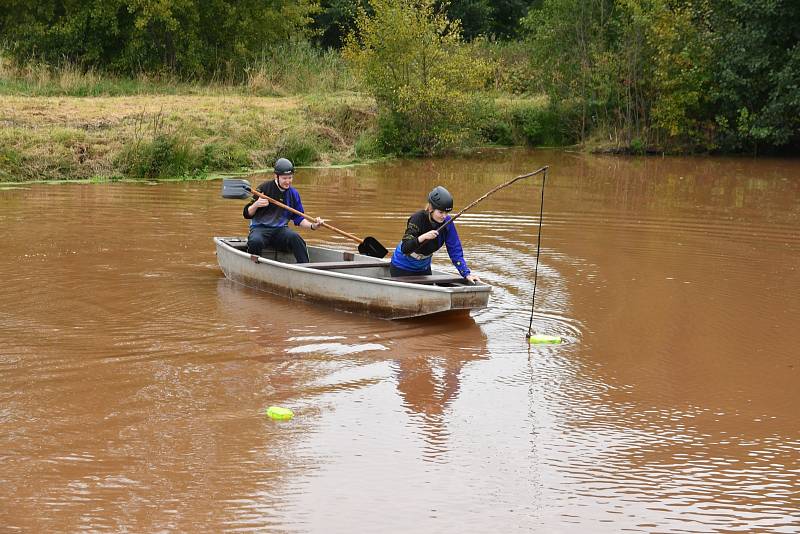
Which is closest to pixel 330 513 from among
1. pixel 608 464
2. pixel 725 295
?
pixel 608 464

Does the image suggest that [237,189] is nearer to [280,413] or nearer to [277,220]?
[277,220]

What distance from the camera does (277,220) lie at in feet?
38.0

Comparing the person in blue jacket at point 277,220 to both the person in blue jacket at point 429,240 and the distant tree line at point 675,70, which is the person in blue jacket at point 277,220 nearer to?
the person in blue jacket at point 429,240

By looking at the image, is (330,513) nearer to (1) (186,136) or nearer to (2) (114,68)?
(1) (186,136)

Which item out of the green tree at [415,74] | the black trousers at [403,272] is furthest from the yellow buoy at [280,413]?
the green tree at [415,74]

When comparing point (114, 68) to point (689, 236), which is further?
point (114, 68)

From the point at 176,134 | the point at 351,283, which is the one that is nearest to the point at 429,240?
the point at 351,283

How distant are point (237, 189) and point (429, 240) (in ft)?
8.86

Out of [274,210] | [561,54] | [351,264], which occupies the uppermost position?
[561,54]

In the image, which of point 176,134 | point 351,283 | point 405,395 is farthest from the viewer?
point 176,134

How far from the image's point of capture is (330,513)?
5633mm

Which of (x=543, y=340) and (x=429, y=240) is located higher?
(x=429, y=240)

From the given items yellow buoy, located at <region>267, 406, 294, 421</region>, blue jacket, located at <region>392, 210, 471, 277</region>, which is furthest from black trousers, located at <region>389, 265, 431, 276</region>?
yellow buoy, located at <region>267, 406, 294, 421</region>

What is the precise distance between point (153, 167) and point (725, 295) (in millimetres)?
13047
